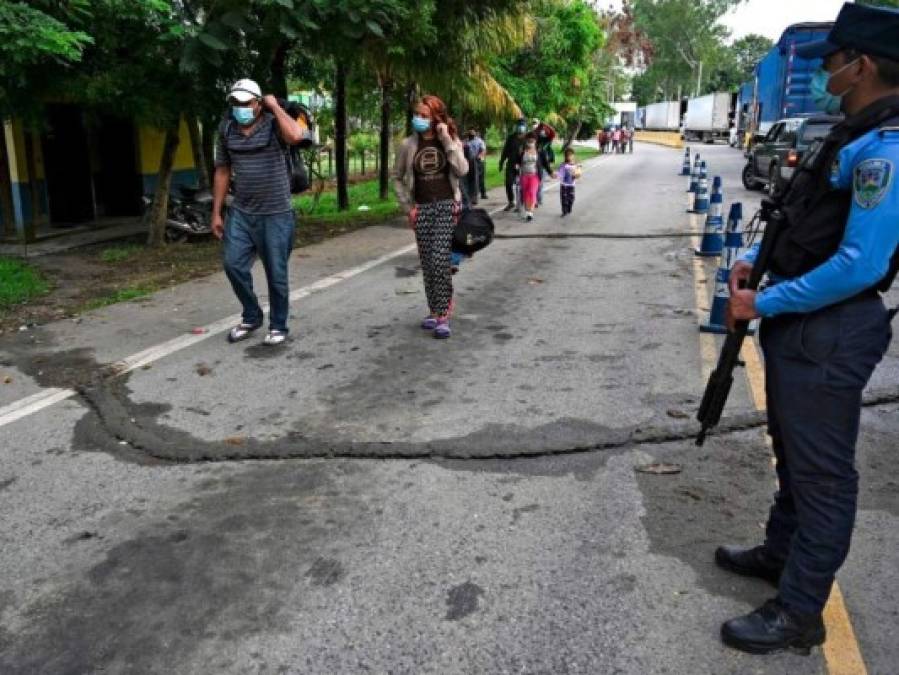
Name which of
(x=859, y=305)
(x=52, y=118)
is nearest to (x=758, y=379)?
(x=859, y=305)

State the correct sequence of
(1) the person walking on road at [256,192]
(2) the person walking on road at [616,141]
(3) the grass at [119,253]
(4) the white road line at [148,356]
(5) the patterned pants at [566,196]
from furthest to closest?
(2) the person walking on road at [616,141] → (5) the patterned pants at [566,196] → (3) the grass at [119,253] → (1) the person walking on road at [256,192] → (4) the white road line at [148,356]

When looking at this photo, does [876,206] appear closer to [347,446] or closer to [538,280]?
[347,446]

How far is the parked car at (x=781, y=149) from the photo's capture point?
16.2 meters

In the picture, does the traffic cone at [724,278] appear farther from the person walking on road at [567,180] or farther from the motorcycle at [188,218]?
the person walking on road at [567,180]

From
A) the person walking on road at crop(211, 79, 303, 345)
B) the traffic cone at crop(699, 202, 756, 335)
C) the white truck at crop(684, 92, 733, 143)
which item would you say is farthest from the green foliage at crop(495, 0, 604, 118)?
the white truck at crop(684, 92, 733, 143)

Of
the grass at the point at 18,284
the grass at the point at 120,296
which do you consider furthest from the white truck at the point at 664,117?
the grass at the point at 120,296

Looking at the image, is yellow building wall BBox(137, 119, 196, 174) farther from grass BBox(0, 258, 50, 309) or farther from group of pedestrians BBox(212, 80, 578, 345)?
group of pedestrians BBox(212, 80, 578, 345)

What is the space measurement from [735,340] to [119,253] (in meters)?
10.0

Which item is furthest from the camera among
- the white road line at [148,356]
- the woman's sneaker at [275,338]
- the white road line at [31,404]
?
the woman's sneaker at [275,338]

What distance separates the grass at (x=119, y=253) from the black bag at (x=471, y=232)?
6050 millimetres

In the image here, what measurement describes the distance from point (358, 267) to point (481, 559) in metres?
7.12

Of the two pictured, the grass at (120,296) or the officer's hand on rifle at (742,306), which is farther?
the grass at (120,296)

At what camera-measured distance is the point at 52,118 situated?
13977 millimetres

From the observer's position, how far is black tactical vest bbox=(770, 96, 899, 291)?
2352mm
